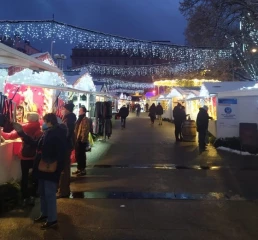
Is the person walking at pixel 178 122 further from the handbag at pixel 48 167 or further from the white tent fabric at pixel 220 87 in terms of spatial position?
→ the handbag at pixel 48 167

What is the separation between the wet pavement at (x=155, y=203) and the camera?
5070 mm

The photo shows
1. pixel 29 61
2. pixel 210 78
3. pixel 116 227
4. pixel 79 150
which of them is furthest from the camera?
pixel 210 78

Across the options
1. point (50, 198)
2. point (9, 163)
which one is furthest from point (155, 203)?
point (9, 163)

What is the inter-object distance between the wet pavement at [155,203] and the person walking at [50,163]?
12.4 inches

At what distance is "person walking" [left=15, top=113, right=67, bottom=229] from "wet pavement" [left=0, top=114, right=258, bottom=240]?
31 cm

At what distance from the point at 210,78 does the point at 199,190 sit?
2750 centimetres

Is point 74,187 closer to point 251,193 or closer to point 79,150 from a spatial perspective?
point 79,150

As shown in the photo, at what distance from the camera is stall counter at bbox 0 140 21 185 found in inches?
253

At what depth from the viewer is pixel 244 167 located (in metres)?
10.1

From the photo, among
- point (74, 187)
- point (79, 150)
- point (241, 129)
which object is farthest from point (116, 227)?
point (241, 129)

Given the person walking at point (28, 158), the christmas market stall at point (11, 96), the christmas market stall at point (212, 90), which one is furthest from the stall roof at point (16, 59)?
the christmas market stall at point (212, 90)

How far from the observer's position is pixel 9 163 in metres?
6.75

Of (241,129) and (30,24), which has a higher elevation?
(30,24)

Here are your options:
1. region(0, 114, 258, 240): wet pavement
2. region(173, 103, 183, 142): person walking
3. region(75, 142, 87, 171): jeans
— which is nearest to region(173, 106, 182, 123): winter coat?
region(173, 103, 183, 142): person walking
